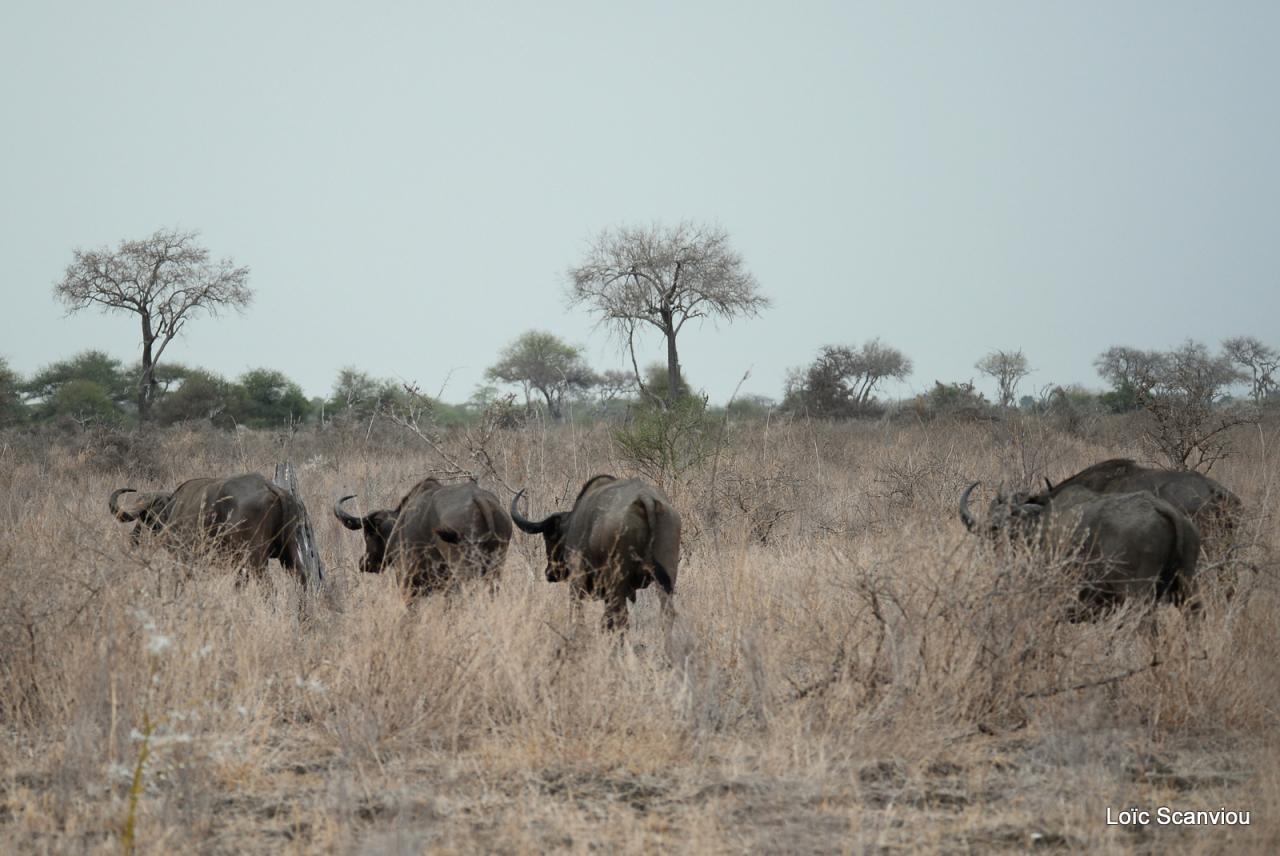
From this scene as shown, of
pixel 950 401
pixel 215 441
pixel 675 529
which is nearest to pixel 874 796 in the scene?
pixel 675 529

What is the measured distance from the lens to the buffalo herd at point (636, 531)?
6734 millimetres

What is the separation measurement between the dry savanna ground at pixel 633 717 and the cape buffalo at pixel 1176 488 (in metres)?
0.51

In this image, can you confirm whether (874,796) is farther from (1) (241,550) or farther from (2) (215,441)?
(2) (215,441)

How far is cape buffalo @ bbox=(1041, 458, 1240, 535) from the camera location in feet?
26.1

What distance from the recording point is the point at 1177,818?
4551mm

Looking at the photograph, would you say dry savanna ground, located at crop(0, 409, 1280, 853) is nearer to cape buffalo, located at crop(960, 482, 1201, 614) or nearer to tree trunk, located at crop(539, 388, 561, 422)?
Result: cape buffalo, located at crop(960, 482, 1201, 614)

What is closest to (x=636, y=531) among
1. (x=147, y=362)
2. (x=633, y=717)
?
(x=633, y=717)

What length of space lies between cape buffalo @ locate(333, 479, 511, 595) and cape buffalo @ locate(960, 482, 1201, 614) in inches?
141

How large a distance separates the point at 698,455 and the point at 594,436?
8291 mm

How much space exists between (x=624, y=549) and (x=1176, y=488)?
166 inches

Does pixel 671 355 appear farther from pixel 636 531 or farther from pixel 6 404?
pixel 636 531

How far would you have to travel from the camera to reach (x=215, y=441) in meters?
25.7

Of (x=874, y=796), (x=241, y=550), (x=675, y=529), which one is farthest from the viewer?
(x=241, y=550)

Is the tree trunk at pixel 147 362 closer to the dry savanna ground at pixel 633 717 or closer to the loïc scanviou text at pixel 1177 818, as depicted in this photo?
the dry savanna ground at pixel 633 717
